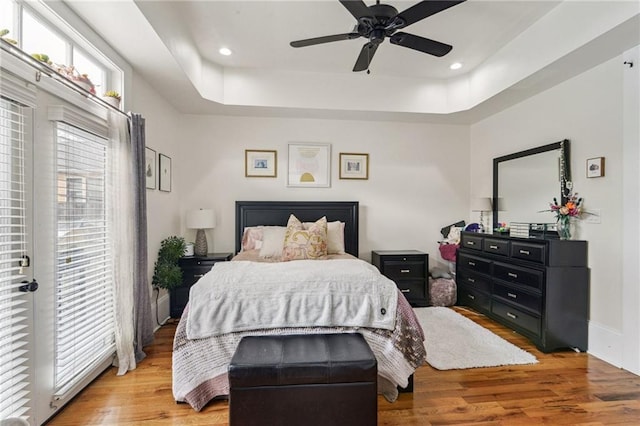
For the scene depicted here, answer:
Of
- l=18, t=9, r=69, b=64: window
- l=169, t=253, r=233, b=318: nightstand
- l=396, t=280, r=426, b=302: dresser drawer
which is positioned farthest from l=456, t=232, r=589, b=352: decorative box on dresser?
l=18, t=9, r=69, b=64: window

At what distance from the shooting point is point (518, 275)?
3.16 m

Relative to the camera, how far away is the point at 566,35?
2.60 m

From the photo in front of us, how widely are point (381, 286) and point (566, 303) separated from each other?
2.04m

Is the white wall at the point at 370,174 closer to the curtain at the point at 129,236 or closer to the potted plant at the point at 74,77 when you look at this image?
the curtain at the point at 129,236

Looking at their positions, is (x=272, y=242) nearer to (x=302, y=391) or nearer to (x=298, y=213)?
(x=298, y=213)

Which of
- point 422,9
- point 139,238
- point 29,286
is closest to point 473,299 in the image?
point 422,9

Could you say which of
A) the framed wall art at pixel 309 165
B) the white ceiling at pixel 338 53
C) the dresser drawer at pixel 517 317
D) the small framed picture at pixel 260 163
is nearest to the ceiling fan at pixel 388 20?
the white ceiling at pixel 338 53

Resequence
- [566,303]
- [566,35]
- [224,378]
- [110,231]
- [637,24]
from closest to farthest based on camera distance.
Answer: [224,378]
[637,24]
[110,231]
[566,35]
[566,303]

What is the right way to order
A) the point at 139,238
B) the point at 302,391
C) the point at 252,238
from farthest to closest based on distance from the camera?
the point at 252,238 → the point at 139,238 → the point at 302,391

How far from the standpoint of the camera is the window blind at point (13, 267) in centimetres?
153

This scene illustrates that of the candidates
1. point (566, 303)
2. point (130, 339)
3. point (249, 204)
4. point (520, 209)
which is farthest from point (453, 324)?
point (130, 339)

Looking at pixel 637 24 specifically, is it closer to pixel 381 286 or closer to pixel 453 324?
pixel 381 286

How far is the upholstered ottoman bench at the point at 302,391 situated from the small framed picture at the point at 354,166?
3203 millimetres

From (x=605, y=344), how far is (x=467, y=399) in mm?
1621
